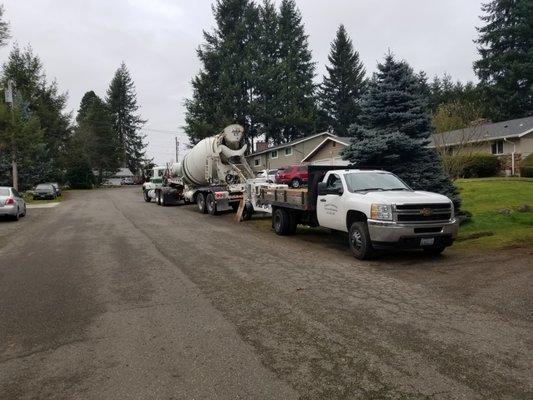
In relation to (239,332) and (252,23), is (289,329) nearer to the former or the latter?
(239,332)

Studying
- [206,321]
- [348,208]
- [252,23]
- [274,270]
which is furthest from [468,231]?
[252,23]

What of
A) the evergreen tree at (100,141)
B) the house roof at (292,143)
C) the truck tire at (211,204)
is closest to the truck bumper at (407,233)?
the truck tire at (211,204)

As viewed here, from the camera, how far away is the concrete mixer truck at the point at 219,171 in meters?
21.8

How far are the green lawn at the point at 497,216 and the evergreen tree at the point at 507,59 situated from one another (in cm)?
3619

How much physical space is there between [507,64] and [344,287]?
54.5 m

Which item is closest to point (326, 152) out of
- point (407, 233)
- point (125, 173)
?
point (407, 233)

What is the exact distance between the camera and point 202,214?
22469 millimetres

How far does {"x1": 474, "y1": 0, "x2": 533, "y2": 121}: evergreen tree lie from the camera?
52.1m

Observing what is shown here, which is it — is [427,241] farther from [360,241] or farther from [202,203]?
[202,203]

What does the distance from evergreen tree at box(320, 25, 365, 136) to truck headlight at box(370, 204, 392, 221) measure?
57.3 m

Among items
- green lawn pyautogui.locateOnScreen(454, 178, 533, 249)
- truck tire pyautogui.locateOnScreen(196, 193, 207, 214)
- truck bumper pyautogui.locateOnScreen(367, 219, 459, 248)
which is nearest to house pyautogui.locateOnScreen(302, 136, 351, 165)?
truck tire pyautogui.locateOnScreen(196, 193, 207, 214)

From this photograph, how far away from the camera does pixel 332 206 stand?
11406 millimetres

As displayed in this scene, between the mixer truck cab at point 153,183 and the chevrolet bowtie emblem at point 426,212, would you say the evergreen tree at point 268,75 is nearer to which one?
the mixer truck cab at point 153,183

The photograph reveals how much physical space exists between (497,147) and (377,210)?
27572mm
